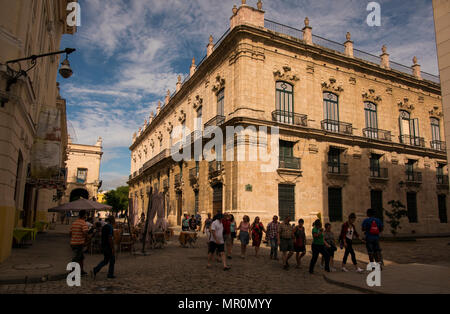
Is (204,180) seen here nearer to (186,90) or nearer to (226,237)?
(186,90)

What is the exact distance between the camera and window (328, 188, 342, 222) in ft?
76.2

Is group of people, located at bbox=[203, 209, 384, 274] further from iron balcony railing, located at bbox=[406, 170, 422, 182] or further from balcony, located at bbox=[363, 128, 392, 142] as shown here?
iron balcony railing, located at bbox=[406, 170, 422, 182]

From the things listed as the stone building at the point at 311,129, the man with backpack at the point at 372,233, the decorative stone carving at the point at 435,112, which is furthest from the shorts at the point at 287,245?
the decorative stone carving at the point at 435,112

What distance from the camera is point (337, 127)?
24531 mm

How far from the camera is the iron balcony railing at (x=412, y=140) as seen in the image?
27.9m

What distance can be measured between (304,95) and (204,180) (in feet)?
32.7

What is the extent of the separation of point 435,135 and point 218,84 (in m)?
21.7

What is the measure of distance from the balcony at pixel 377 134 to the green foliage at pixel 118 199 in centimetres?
5332

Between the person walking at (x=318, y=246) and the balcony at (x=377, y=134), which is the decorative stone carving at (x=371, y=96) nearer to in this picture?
the balcony at (x=377, y=134)

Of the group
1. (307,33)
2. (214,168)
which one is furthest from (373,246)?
(307,33)

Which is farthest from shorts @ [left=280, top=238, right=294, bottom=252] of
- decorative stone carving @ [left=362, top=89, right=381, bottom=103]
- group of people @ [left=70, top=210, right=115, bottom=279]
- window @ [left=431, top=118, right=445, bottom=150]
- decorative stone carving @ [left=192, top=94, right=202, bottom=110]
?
window @ [left=431, top=118, right=445, bottom=150]

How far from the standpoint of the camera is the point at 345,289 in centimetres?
723
